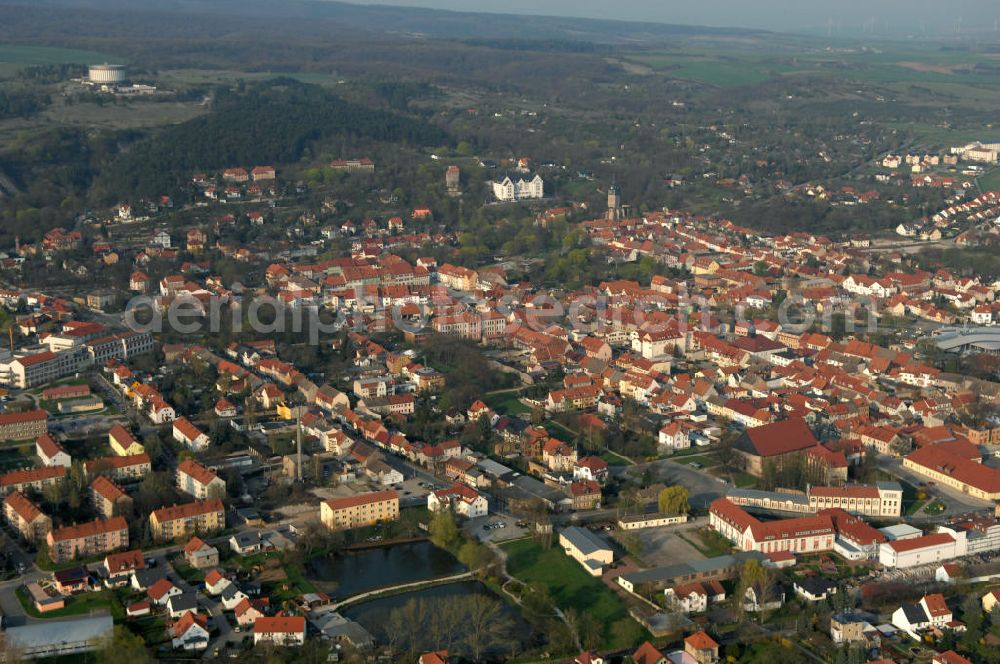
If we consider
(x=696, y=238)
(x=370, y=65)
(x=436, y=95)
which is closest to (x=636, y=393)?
(x=696, y=238)

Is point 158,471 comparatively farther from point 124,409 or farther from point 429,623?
point 429,623

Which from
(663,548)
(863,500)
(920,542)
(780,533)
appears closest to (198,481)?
(663,548)

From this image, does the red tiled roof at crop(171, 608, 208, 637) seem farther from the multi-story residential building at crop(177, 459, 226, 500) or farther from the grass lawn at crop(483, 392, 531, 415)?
the grass lawn at crop(483, 392, 531, 415)

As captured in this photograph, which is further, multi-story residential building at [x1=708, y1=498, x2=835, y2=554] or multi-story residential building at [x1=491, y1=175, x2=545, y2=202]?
multi-story residential building at [x1=491, y1=175, x2=545, y2=202]

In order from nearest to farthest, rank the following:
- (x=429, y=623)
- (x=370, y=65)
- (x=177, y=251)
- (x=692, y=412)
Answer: (x=429, y=623) < (x=692, y=412) < (x=177, y=251) < (x=370, y=65)

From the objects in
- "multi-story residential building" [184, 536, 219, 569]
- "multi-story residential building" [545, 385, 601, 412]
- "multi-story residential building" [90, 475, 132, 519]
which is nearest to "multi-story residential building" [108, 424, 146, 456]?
"multi-story residential building" [90, 475, 132, 519]

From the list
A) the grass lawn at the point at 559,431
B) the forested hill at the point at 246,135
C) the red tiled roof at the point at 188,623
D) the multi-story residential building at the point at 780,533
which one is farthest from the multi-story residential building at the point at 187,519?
the forested hill at the point at 246,135

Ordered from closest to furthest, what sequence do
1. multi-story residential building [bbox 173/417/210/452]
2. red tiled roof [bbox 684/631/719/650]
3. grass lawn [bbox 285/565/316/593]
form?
1. red tiled roof [bbox 684/631/719/650]
2. grass lawn [bbox 285/565/316/593]
3. multi-story residential building [bbox 173/417/210/452]
